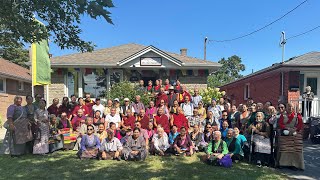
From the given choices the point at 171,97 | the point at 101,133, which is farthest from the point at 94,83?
the point at 101,133

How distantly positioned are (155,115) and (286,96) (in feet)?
25.2

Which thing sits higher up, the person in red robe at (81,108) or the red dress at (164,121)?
the person in red robe at (81,108)

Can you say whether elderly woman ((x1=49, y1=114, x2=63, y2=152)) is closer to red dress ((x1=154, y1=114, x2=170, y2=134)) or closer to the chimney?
red dress ((x1=154, y1=114, x2=170, y2=134))

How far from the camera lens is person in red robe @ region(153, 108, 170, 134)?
8659mm

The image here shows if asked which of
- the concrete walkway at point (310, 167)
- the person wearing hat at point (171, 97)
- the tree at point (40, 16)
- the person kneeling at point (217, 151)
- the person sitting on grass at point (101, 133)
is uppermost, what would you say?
the tree at point (40, 16)

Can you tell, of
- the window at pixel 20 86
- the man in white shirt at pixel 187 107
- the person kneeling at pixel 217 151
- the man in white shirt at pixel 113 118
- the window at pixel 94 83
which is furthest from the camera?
the window at pixel 20 86

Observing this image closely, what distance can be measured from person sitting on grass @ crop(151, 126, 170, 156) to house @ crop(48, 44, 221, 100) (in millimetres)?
6584

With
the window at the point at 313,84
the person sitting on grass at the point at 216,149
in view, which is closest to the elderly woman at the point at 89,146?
the person sitting on grass at the point at 216,149

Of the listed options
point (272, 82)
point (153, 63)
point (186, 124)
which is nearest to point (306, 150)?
point (186, 124)

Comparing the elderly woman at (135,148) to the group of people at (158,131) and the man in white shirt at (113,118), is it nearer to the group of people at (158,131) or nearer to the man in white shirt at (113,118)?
the group of people at (158,131)

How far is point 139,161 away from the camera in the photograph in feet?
23.6

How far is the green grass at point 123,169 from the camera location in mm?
5883

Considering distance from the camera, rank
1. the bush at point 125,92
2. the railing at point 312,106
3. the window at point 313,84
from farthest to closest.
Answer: the window at point 313,84, the railing at point 312,106, the bush at point 125,92

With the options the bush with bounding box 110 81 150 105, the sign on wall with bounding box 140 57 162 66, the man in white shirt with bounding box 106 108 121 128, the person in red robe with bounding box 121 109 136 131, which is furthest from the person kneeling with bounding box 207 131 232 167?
the sign on wall with bounding box 140 57 162 66
